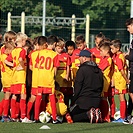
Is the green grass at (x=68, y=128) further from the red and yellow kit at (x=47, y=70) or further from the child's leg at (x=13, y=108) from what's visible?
the red and yellow kit at (x=47, y=70)

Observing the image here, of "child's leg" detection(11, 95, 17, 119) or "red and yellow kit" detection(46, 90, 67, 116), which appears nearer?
"red and yellow kit" detection(46, 90, 67, 116)

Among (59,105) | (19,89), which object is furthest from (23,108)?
(59,105)

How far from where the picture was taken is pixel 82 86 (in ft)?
45.1

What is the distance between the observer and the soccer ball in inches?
533

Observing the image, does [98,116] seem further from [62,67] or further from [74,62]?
[74,62]

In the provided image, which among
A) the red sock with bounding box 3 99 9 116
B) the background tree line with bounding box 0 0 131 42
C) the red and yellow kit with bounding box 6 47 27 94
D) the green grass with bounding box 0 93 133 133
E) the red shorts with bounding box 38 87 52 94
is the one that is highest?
the background tree line with bounding box 0 0 131 42

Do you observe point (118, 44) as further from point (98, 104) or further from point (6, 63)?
point (6, 63)

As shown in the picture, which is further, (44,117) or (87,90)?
(87,90)

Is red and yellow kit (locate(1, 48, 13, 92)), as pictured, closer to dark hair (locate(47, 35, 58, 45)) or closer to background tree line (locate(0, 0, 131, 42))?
dark hair (locate(47, 35, 58, 45))

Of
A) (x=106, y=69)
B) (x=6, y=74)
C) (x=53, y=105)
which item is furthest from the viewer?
(x=106, y=69)

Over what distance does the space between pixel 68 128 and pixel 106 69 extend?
210 centimetres

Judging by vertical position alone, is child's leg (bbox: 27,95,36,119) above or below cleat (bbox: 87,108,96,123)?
above

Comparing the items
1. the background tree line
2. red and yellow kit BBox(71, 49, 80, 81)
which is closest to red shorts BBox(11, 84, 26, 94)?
red and yellow kit BBox(71, 49, 80, 81)

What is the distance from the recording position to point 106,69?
14281 mm
